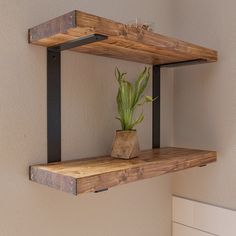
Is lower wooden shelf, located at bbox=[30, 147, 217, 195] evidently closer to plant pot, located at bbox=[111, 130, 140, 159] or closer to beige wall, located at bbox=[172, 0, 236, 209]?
plant pot, located at bbox=[111, 130, 140, 159]

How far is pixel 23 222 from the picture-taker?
30.1 inches

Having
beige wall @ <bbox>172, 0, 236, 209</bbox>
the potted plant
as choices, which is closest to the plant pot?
the potted plant

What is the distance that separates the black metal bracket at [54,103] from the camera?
816 mm

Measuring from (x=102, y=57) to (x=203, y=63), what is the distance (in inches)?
16.2

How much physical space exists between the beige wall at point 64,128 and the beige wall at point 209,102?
14 cm

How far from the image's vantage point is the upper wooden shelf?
0.65 meters

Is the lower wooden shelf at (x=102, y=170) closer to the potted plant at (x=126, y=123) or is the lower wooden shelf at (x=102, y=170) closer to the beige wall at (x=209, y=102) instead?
the potted plant at (x=126, y=123)

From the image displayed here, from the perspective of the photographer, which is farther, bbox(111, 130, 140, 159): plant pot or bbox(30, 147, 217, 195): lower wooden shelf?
bbox(111, 130, 140, 159): plant pot

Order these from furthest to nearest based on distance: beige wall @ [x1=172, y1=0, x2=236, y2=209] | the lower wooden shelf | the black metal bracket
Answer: beige wall @ [x1=172, y1=0, x2=236, y2=209], the black metal bracket, the lower wooden shelf

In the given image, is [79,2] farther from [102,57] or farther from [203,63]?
[203,63]

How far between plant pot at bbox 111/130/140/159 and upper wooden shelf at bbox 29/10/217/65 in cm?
26

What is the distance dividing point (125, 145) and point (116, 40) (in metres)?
0.32

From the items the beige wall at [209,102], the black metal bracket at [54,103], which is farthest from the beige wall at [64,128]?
the beige wall at [209,102]

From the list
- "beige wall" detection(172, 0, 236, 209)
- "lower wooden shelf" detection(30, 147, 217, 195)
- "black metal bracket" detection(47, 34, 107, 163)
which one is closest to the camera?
"lower wooden shelf" detection(30, 147, 217, 195)
